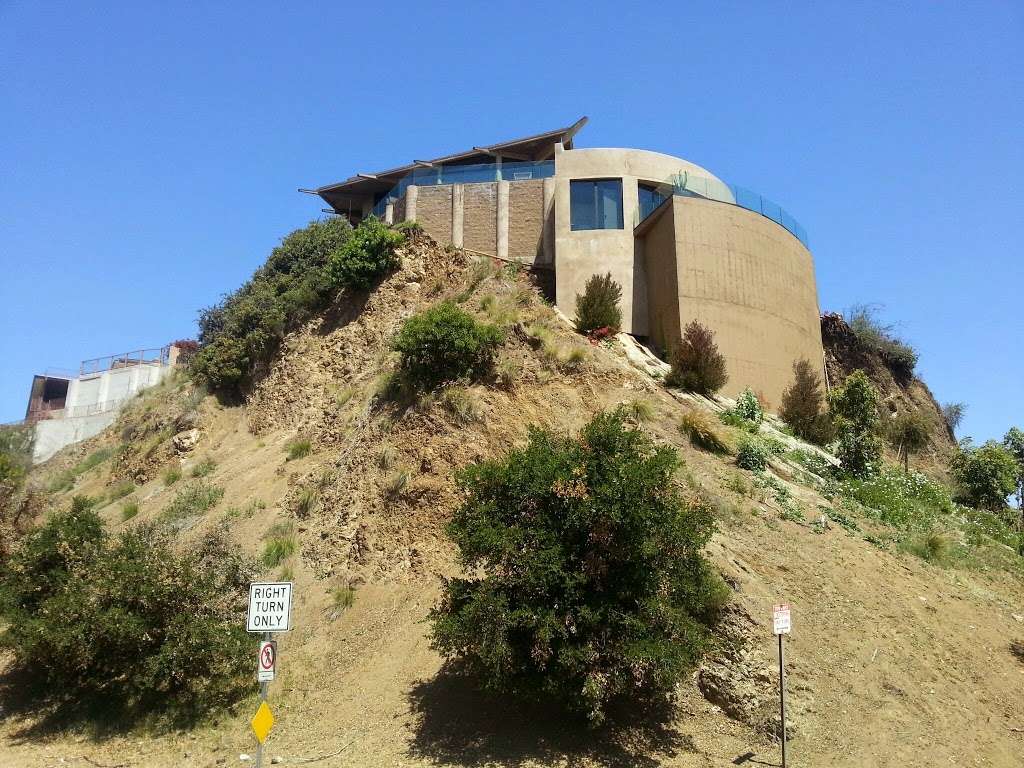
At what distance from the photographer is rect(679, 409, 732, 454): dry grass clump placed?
62.2ft

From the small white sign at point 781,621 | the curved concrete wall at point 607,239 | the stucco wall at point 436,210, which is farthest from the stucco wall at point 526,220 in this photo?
the small white sign at point 781,621

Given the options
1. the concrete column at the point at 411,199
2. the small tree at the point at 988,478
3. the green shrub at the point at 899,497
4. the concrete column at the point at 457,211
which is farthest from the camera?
the concrete column at the point at 411,199

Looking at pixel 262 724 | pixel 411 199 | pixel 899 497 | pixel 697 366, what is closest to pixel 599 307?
pixel 697 366

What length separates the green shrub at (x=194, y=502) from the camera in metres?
20.4

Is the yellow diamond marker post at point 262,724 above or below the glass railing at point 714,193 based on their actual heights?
below

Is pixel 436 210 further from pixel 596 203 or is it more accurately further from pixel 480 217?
pixel 596 203

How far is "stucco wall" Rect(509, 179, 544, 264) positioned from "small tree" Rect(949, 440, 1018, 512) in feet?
51.9

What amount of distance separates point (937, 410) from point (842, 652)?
102ft

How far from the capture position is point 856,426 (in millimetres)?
21125

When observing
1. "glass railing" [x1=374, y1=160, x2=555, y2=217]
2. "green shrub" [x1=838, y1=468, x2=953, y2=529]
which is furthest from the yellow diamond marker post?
"glass railing" [x1=374, y1=160, x2=555, y2=217]

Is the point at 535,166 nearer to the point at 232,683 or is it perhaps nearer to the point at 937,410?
the point at 232,683

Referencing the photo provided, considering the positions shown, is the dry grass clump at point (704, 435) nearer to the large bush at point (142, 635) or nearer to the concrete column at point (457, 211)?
the large bush at point (142, 635)

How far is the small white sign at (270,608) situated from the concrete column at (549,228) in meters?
19.8

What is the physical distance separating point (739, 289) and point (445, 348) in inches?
455
